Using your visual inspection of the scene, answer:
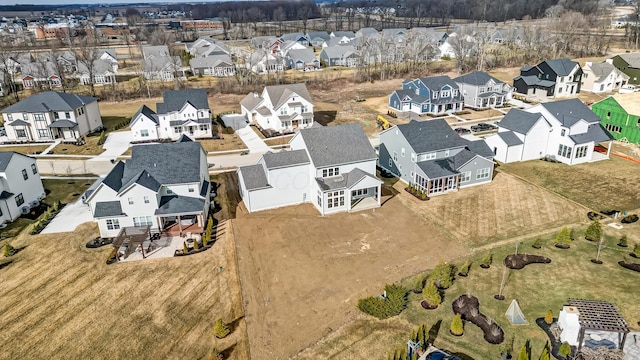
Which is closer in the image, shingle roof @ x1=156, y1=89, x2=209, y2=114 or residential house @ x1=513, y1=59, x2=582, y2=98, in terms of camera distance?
shingle roof @ x1=156, y1=89, x2=209, y2=114

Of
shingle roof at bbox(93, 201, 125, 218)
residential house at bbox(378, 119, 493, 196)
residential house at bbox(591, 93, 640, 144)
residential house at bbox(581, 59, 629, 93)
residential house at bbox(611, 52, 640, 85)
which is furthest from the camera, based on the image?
residential house at bbox(611, 52, 640, 85)

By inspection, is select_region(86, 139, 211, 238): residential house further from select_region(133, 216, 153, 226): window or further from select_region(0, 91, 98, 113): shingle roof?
select_region(0, 91, 98, 113): shingle roof

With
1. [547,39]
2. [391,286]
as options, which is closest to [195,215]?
[391,286]

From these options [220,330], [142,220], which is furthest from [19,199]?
[220,330]

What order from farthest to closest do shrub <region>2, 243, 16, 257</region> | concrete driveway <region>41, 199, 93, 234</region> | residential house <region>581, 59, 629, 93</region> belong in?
1. residential house <region>581, 59, 629, 93</region>
2. concrete driveway <region>41, 199, 93, 234</region>
3. shrub <region>2, 243, 16, 257</region>

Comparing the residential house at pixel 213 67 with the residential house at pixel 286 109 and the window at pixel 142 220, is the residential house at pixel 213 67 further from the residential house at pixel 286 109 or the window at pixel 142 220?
the window at pixel 142 220

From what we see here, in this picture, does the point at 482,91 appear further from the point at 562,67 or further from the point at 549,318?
the point at 549,318

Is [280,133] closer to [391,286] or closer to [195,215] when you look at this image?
[195,215]

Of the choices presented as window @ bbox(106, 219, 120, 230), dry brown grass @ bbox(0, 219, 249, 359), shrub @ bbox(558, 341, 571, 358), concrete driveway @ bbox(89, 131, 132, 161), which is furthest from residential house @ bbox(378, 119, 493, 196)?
concrete driveway @ bbox(89, 131, 132, 161)

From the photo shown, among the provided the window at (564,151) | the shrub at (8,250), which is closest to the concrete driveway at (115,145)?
the shrub at (8,250)
